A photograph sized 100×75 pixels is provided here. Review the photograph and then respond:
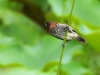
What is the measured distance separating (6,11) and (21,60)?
5.33ft

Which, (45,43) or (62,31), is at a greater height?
(45,43)

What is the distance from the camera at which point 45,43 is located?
9.46ft

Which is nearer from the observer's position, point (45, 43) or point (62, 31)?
point (62, 31)

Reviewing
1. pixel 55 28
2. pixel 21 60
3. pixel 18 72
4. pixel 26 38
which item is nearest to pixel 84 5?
pixel 26 38

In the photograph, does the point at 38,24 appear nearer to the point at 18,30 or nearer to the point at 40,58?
the point at 18,30

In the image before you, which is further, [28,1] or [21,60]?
[28,1]

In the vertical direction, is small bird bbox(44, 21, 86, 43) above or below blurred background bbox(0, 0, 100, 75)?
below

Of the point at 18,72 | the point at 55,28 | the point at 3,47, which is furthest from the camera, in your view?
the point at 3,47

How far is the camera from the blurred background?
252cm

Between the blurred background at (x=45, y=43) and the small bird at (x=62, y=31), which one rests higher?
the blurred background at (x=45, y=43)

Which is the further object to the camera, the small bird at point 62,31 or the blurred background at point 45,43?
the blurred background at point 45,43

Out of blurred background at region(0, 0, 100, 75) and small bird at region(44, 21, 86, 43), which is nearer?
small bird at region(44, 21, 86, 43)

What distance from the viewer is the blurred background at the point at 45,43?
2.52 metres

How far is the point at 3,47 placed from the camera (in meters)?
2.67
